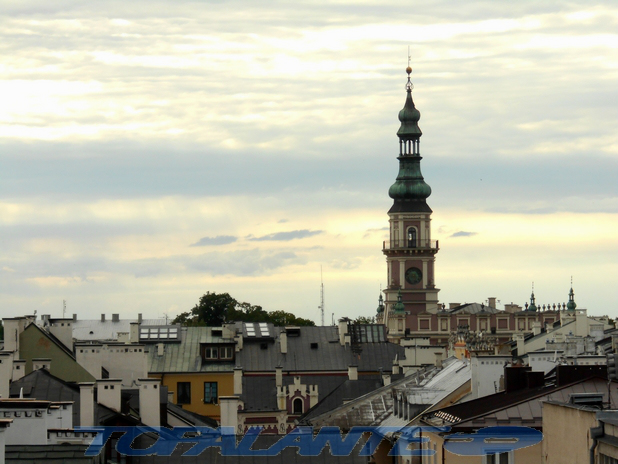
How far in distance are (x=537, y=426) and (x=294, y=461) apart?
398 inches

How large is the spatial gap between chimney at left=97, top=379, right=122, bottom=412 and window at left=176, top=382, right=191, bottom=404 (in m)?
52.8

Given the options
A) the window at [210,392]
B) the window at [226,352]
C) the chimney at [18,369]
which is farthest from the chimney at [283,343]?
the chimney at [18,369]

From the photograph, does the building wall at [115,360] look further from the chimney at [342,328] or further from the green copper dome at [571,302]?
the green copper dome at [571,302]

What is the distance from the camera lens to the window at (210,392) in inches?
4232

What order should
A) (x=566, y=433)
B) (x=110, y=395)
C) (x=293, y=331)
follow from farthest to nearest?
(x=293, y=331) → (x=110, y=395) → (x=566, y=433)

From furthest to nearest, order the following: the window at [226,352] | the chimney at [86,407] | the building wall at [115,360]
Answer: the window at [226,352] → the building wall at [115,360] → the chimney at [86,407]

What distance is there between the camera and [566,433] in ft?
104

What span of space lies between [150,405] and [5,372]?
5.14 metres

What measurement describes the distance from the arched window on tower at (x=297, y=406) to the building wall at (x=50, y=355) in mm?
32086

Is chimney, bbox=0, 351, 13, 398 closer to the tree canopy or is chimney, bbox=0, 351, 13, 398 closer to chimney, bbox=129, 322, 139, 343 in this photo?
chimney, bbox=129, 322, 139, 343

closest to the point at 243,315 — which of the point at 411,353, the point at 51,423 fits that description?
the point at 411,353

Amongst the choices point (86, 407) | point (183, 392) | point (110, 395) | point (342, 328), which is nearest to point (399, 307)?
point (342, 328)

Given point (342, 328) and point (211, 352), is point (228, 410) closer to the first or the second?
point (211, 352)

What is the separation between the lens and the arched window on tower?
100312 mm
